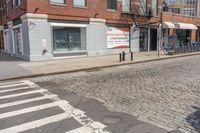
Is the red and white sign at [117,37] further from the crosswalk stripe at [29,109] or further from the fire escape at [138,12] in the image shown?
the crosswalk stripe at [29,109]

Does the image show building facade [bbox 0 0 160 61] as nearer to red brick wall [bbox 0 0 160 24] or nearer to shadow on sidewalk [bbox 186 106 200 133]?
red brick wall [bbox 0 0 160 24]

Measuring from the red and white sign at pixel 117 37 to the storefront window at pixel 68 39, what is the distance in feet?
11.5

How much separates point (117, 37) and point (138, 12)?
14.9 ft

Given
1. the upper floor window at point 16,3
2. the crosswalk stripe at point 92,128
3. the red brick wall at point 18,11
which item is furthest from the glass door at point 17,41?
the crosswalk stripe at point 92,128

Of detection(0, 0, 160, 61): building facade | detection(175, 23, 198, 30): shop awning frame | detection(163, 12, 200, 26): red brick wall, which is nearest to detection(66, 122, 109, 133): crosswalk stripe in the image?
detection(0, 0, 160, 61): building facade

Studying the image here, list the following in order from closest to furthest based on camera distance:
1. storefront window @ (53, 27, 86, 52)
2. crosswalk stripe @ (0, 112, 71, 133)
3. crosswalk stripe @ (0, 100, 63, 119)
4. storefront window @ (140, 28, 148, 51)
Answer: crosswalk stripe @ (0, 112, 71, 133)
crosswalk stripe @ (0, 100, 63, 119)
storefront window @ (53, 27, 86, 52)
storefront window @ (140, 28, 148, 51)

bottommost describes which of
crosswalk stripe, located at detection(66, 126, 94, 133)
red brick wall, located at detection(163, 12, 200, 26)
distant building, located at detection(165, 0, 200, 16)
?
crosswalk stripe, located at detection(66, 126, 94, 133)

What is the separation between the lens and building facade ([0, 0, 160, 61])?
19125 mm

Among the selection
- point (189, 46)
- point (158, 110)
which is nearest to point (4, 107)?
point (158, 110)

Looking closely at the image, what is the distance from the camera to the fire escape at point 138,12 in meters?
26.3

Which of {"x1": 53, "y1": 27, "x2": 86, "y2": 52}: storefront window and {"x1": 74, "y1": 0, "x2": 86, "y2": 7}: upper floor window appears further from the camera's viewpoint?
Answer: {"x1": 74, "y1": 0, "x2": 86, "y2": 7}: upper floor window

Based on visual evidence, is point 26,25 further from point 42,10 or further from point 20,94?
point 20,94

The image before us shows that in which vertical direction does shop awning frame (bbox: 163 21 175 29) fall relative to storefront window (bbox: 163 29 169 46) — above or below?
above

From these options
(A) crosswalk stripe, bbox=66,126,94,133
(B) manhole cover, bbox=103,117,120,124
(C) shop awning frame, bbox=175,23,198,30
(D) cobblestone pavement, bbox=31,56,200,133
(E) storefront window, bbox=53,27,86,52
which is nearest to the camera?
(A) crosswalk stripe, bbox=66,126,94,133
